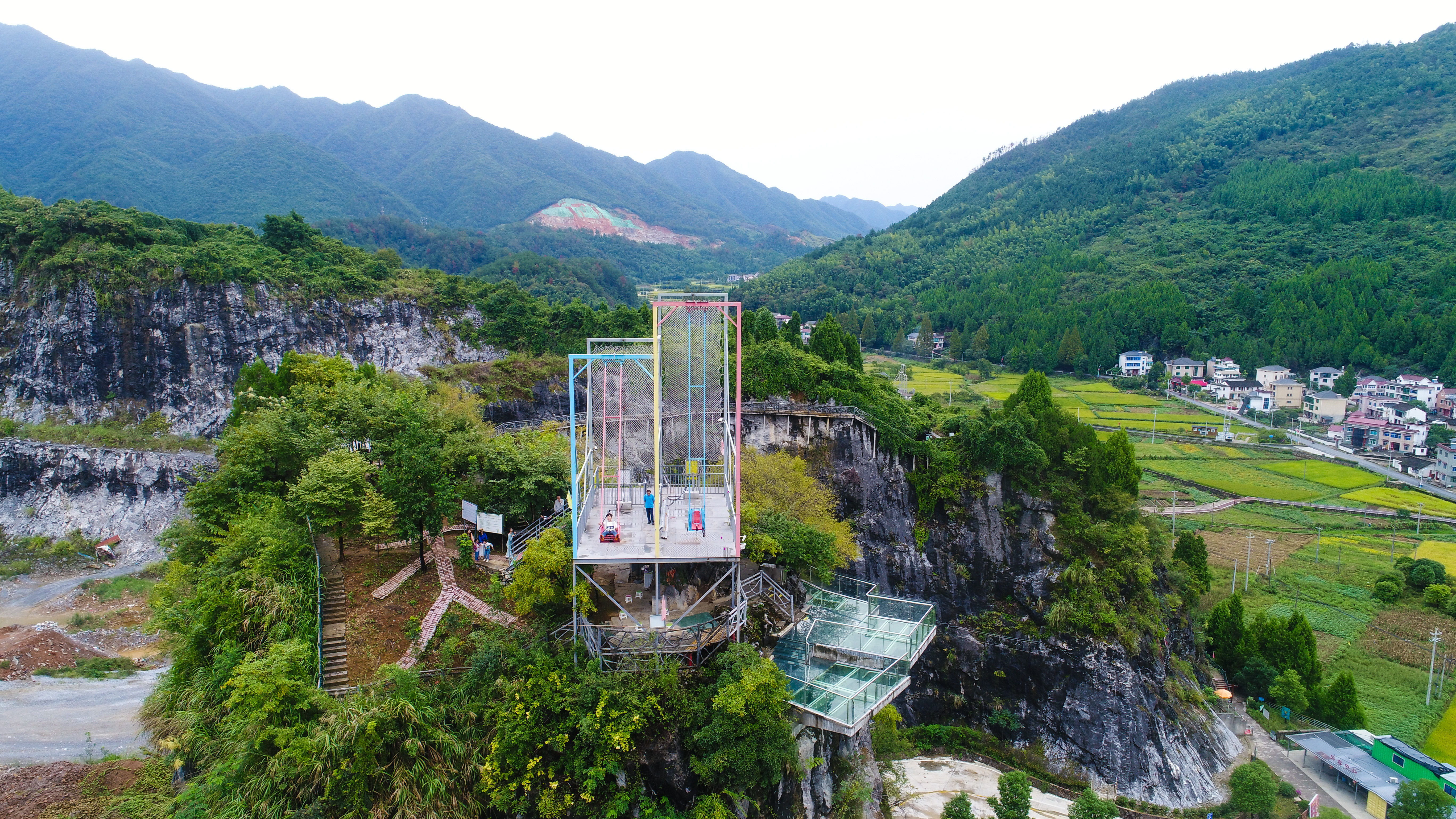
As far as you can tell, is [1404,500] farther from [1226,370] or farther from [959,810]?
[959,810]

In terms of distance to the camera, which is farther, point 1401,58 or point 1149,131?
point 1149,131

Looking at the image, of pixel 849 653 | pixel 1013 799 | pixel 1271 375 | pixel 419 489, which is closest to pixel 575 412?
pixel 419 489

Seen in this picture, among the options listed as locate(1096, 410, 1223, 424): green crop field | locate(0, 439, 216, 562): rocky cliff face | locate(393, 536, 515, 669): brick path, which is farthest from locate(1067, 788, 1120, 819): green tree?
locate(1096, 410, 1223, 424): green crop field

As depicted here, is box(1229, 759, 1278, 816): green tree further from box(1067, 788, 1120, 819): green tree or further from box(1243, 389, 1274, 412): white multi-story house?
box(1243, 389, 1274, 412): white multi-story house

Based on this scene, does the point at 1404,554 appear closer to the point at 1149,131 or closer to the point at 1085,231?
the point at 1085,231

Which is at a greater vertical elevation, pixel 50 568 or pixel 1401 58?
pixel 1401 58

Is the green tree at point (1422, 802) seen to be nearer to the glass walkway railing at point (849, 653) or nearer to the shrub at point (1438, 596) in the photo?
the glass walkway railing at point (849, 653)

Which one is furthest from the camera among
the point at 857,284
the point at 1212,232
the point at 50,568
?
the point at 857,284

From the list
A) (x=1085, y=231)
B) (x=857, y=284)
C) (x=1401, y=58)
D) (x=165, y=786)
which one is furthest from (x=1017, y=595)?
(x=1401, y=58)
